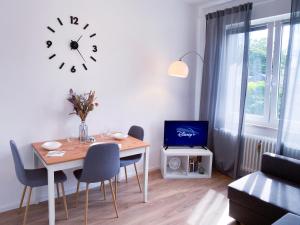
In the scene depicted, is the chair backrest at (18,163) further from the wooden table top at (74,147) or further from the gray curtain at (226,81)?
the gray curtain at (226,81)

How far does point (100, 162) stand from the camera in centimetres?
225

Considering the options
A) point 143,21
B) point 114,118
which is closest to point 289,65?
point 143,21

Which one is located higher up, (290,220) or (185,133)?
(185,133)

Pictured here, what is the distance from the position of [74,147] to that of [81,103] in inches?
20.2

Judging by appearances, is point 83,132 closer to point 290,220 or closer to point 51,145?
point 51,145

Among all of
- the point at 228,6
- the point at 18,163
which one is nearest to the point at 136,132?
the point at 18,163

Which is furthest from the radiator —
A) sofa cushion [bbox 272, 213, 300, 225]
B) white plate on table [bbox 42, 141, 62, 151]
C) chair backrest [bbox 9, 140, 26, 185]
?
chair backrest [bbox 9, 140, 26, 185]

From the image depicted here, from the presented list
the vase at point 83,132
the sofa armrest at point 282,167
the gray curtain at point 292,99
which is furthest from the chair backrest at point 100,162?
the gray curtain at point 292,99

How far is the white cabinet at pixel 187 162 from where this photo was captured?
346 cm

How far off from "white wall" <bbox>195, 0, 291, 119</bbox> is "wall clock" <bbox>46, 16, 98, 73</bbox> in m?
1.89

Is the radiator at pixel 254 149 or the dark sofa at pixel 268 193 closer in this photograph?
the dark sofa at pixel 268 193

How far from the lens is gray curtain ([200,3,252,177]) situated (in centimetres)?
329

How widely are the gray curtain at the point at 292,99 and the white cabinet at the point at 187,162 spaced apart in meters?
1.01

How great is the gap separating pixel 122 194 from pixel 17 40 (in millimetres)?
2145
